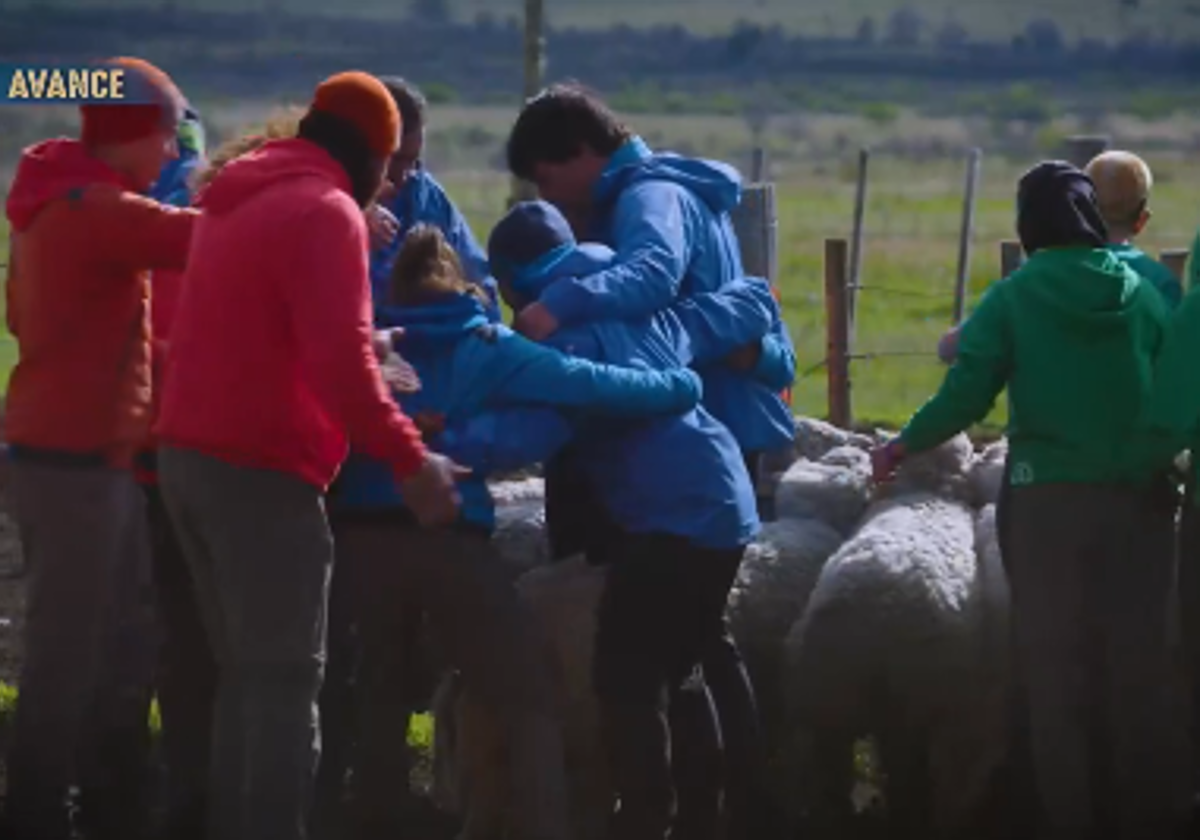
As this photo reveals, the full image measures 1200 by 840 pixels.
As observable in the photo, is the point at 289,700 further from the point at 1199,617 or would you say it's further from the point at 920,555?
the point at 1199,617

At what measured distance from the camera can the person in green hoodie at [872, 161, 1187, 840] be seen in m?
5.79

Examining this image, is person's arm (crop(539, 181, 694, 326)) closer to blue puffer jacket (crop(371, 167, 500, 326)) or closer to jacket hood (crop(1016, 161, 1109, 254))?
blue puffer jacket (crop(371, 167, 500, 326))

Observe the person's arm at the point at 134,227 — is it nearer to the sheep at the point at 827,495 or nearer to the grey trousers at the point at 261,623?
the grey trousers at the point at 261,623

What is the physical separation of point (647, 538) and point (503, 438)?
406mm

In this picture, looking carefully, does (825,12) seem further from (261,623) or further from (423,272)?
(261,623)

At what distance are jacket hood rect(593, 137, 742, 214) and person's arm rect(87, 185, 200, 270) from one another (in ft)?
3.41

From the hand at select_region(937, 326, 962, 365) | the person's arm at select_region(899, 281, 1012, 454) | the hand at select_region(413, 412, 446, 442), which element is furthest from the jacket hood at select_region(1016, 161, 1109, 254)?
the hand at select_region(413, 412, 446, 442)

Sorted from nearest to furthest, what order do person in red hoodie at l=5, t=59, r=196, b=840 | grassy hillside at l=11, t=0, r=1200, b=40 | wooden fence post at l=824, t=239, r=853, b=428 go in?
person in red hoodie at l=5, t=59, r=196, b=840 → wooden fence post at l=824, t=239, r=853, b=428 → grassy hillside at l=11, t=0, r=1200, b=40

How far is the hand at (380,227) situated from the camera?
19.8ft

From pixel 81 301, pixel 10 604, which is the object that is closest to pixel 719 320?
pixel 81 301

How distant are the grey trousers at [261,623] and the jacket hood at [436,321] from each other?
0.54 metres

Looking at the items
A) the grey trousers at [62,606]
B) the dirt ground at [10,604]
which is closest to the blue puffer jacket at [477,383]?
the grey trousers at [62,606]

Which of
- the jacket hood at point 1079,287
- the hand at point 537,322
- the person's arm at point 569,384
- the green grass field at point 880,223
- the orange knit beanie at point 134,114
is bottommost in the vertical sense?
the green grass field at point 880,223

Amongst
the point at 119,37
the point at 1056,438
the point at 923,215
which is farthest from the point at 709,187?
the point at 119,37
